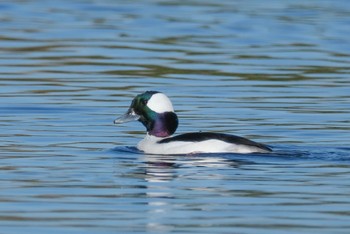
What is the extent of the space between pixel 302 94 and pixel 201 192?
8.65m

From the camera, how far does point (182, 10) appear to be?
123 feet

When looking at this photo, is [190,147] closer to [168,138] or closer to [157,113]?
[168,138]

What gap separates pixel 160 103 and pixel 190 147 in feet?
2.80

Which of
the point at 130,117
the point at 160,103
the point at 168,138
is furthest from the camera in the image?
the point at 130,117

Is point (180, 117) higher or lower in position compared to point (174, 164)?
higher

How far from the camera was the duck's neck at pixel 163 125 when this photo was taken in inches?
642

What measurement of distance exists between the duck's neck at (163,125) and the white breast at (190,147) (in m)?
0.15

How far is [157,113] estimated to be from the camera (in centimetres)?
1634

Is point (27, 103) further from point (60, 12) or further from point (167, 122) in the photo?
point (60, 12)

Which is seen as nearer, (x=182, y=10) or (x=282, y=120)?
(x=282, y=120)

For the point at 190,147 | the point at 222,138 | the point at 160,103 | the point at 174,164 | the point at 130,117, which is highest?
the point at 160,103

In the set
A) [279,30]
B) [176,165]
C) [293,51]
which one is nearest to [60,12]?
[279,30]

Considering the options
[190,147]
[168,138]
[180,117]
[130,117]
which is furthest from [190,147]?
[180,117]

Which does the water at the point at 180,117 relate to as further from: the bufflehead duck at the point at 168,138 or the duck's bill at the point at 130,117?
the duck's bill at the point at 130,117
